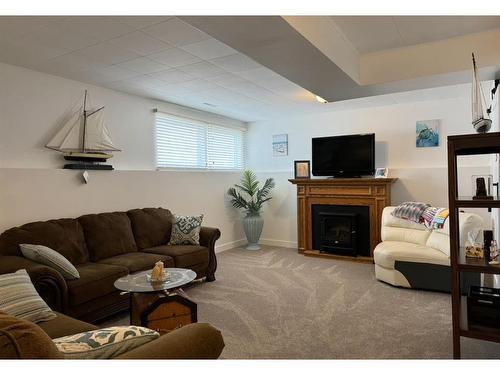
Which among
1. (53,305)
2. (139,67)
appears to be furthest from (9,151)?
(53,305)

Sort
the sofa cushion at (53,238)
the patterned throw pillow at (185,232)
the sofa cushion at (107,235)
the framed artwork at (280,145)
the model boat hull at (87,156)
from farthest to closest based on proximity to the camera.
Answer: the framed artwork at (280,145), the patterned throw pillow at (185,232), the model boat hull at (87,156), the sofa cushion at (107,235), the sofa cushion at (53,238)

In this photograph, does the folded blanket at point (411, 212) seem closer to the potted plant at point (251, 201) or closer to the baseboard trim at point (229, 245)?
the potted plant at point (251, 201)

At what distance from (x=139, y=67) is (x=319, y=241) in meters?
3.75

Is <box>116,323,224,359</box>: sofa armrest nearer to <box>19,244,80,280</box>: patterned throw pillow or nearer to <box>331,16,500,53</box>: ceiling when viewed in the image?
<box>19,244,80,280</box>: patterned throw pillow

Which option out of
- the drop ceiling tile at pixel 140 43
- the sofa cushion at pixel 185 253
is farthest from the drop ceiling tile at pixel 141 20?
the sofa cushion at pixel 185 253

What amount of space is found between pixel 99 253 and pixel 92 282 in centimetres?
71

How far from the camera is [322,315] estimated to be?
10.0 ft

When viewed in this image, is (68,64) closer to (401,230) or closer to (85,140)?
(85,140)

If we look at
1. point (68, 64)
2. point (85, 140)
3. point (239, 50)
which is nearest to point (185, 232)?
point (85, 140)

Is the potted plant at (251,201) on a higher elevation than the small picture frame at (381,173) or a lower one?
lower

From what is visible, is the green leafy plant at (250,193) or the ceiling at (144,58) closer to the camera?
the ceiling at (144,58)

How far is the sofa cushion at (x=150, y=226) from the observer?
4.03 m

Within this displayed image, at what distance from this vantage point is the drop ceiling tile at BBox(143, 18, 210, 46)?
8.04 feet

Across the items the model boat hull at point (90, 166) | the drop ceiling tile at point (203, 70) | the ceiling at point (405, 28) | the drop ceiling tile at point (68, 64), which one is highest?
the drop ceiling tile at point (68, 64)
